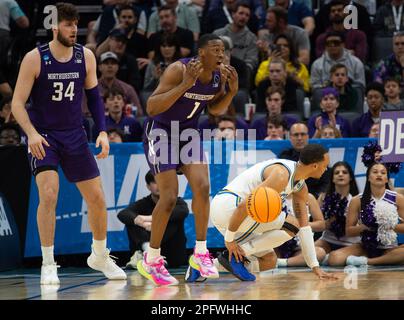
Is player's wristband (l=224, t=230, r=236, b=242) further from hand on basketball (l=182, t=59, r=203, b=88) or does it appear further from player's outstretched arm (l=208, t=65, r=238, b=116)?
hand on basketball (l=182, t=59, r=203, b=88)

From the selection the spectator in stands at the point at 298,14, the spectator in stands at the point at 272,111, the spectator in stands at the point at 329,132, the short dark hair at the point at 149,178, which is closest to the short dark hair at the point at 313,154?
the short dark hair at the point at 149,178

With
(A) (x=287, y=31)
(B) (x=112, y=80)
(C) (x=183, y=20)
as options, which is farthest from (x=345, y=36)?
(B) (x=112, y=80)

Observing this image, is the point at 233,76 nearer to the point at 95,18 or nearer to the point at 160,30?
the point at 160,30

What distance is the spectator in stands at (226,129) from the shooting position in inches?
443

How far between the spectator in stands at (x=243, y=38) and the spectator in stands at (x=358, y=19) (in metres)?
1.14

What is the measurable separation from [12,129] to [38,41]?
4.39 m

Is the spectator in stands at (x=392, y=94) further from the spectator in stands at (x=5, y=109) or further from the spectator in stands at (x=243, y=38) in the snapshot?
the spectator in stands at (x=5, y=109)

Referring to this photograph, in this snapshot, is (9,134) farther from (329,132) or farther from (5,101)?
(329,132)

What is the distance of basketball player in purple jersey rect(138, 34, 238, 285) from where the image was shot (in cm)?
784

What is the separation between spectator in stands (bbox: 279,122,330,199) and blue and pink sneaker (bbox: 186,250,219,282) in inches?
105

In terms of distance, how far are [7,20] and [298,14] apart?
4.48 meters

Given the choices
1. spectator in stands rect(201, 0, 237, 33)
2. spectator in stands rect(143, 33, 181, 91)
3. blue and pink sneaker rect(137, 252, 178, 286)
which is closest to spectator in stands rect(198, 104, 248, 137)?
spectator in stands rect(143, 33, 181, 91)
